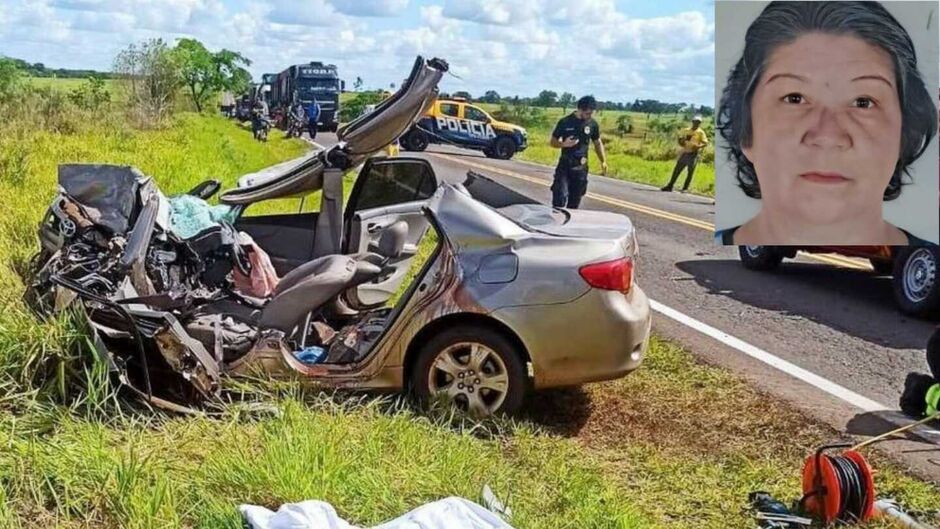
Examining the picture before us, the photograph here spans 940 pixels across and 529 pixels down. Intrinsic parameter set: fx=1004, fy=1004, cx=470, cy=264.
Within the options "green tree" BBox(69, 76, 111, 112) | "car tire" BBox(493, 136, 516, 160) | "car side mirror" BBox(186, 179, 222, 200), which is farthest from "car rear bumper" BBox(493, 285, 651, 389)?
"car tire" BBox(493, 136, 516, 160)

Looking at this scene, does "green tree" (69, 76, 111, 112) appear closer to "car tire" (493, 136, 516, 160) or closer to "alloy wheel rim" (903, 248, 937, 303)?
"car tire" (493, 136, 516, 160)

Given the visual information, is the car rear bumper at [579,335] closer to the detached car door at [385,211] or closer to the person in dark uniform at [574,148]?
the detached car door at [385,211]

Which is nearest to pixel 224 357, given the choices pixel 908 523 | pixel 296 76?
pixel 908 523

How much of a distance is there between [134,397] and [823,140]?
3373mm

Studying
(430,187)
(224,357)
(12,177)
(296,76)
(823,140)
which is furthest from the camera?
(296,76)

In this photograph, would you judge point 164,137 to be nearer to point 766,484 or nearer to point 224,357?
point 224,357

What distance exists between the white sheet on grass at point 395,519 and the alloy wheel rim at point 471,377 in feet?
4.84

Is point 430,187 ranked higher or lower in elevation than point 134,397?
higher

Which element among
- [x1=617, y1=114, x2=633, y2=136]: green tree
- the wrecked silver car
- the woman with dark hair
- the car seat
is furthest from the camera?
[x1=617, y1=114, x2=633, y2=136]: green tree

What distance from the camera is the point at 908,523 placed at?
4148 mm

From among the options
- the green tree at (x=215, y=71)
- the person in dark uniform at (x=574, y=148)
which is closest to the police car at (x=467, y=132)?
the person in dark uniform at (x=574, y=148)

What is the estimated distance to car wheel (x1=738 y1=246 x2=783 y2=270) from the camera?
10672 mm

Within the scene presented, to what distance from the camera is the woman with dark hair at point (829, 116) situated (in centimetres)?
348

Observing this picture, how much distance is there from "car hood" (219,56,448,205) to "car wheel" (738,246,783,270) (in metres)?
5.68
